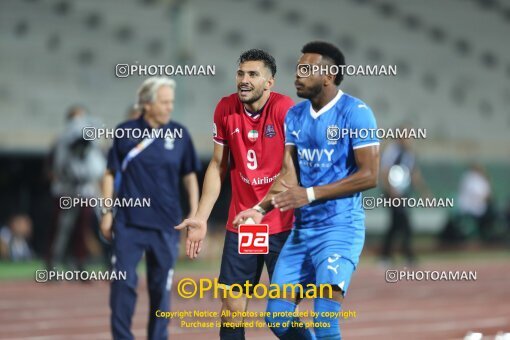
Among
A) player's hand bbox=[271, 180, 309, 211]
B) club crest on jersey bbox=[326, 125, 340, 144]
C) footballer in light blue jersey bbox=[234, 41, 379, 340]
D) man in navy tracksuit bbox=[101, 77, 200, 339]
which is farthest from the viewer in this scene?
man in navy tracksuit bbox=[101, 77, 200, 339]

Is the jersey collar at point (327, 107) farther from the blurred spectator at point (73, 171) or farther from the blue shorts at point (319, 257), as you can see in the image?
the blurred spectator at point (73, 171)

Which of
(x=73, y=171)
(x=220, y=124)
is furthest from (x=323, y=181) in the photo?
(x=73, y=171)

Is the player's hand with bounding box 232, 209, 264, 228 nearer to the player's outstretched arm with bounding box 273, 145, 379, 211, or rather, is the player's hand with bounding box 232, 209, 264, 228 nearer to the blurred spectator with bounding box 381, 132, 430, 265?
the player's outstretched arm with bounding box 273, 145, 379, 211

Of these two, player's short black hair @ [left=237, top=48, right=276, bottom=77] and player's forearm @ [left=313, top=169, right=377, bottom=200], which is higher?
player's short black hair @ [left=237, top=48, right=276, bottom=77]

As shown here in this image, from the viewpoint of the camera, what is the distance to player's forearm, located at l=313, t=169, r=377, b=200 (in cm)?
642

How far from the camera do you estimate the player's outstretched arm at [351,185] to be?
6383 mm

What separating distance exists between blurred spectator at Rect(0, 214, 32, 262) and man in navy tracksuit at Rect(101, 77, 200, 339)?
41.6ft

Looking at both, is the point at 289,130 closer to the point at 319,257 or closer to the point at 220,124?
the point at 220,124

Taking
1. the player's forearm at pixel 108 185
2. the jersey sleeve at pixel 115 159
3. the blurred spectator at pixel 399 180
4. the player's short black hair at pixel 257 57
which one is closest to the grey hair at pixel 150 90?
the jersey sleeve at pixel 115 159

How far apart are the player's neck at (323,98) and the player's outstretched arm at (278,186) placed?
0.28m

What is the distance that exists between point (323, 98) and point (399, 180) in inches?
462

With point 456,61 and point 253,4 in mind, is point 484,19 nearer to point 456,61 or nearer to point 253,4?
point 456,61

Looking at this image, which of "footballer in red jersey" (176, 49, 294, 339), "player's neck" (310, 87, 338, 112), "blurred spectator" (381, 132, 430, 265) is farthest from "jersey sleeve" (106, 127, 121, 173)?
"blurred spectator" (381, 132, 430, 265)

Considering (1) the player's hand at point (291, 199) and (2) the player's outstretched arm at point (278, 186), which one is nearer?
(1) the player's hand at point (291, 199)
